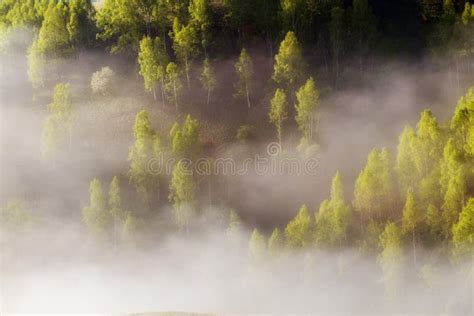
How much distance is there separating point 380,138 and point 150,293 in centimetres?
3238

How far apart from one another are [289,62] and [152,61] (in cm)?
1726

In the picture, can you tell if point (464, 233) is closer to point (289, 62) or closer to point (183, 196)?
point (183, 196)

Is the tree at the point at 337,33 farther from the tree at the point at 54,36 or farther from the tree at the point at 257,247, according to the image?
the tree at the point at 54,36

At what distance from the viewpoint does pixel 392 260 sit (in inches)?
3236

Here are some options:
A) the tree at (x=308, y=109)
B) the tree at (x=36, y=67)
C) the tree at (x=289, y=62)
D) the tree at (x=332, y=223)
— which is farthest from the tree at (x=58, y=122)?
the tree at (x=332, y=223)

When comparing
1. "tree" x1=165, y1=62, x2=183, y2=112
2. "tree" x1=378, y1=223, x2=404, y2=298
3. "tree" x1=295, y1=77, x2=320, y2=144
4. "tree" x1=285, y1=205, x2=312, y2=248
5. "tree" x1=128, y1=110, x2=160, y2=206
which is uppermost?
"tree" x1=165, y1=62, x2=183, y2=112

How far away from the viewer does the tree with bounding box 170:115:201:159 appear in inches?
3693

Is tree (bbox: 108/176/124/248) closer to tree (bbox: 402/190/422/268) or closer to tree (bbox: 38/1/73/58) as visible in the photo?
tree (bbox: 38/1/73/58)

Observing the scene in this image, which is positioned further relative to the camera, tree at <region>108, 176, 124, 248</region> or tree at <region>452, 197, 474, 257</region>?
tree at <region>108, 176, 124, 248</region>

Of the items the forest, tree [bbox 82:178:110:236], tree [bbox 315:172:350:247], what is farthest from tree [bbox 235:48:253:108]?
tree [bbox 82:178:110:236]

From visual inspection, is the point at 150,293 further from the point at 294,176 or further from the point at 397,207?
the point at 397,207

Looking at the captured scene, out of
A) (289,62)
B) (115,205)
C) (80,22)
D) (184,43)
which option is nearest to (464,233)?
(289,62)

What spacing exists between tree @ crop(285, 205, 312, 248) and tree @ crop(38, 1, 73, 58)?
40866 mm

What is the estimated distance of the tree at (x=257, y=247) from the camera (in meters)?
86.1
